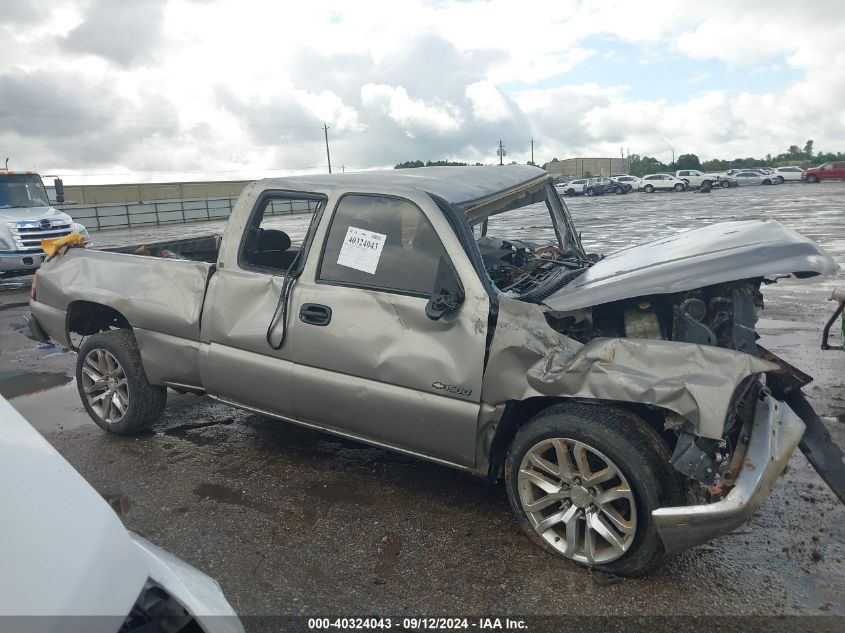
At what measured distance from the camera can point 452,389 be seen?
11.1 feet

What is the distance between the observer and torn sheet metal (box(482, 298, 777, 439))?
2824mm

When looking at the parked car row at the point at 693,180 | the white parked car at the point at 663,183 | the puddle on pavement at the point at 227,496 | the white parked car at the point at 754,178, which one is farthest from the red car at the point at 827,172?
the puddle on pavement at the point at 227,496

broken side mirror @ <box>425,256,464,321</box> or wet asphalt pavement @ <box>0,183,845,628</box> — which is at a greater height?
broken side mirror @ <box>425,256,464,321</box>

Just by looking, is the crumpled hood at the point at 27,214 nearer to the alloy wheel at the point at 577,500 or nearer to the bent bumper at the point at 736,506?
the alloy wheel at the point at 577,500

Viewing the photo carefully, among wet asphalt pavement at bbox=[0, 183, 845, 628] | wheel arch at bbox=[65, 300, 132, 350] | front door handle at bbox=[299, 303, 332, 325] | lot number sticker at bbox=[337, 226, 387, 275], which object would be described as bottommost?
wet asphalt pavement at bbox=[0, 183, 845, 628]

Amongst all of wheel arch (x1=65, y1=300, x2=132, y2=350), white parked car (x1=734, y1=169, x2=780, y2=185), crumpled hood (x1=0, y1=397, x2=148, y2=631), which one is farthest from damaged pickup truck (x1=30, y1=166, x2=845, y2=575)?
white parked car (x1=734, y1=169, x2=780, y2=185)

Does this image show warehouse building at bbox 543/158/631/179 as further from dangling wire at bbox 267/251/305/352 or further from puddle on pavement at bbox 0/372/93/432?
dangling wire at bbox 267/251/305/352

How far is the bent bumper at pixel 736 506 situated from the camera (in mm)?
2672

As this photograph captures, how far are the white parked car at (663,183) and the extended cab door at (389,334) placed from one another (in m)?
50.2

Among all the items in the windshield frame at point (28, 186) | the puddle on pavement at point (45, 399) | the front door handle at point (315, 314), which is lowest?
the puddle on pavement at point (45, 399)

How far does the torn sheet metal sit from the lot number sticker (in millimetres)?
799

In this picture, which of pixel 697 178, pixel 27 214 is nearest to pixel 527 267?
pixel 27 214

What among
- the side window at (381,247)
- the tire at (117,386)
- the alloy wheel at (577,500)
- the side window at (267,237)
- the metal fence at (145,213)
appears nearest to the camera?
the alloy wheel at (577,500)

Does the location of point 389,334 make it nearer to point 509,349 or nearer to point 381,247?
point 381,247
